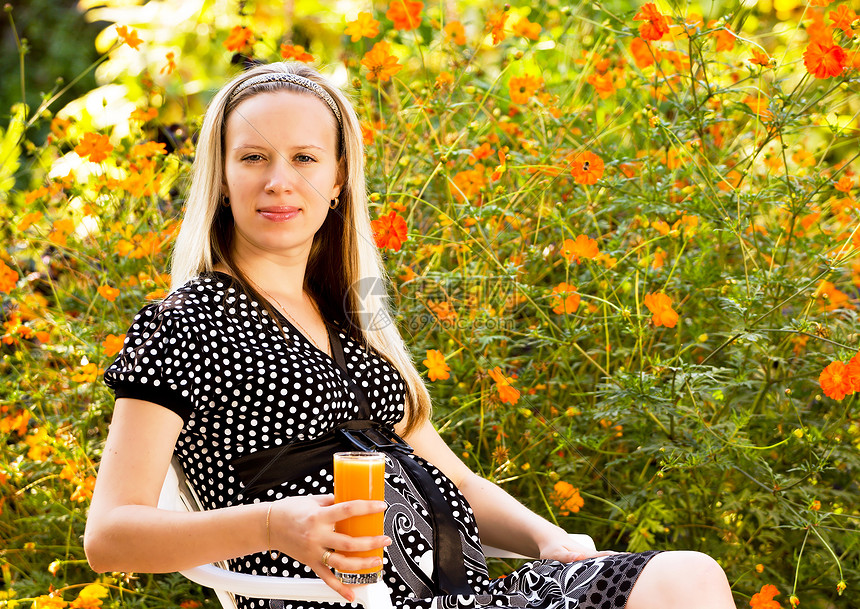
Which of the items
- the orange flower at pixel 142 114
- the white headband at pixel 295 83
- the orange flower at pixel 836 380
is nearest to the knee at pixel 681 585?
the orange flower at pixel 836 380

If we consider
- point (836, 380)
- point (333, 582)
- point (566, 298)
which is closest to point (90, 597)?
point (333, 582)

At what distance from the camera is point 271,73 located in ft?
5.65

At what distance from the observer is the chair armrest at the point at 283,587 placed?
1273 mm

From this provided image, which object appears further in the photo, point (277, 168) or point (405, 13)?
point (405, 13)

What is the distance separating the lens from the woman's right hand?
3.90ft

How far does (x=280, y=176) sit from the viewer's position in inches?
62.9

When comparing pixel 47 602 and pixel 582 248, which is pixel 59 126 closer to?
pixel 47 602

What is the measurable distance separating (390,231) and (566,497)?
737mm

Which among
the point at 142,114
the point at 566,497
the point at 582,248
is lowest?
the point at 566,497

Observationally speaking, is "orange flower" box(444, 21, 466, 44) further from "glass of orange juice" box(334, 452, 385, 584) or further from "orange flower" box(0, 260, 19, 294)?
"glass of orange juice" box(334, 452, 385, 584)

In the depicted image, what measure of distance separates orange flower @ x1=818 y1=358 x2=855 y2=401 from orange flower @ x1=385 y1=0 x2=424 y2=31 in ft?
4.29

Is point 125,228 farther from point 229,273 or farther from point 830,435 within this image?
point 830,435

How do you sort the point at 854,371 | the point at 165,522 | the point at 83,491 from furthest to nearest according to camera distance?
1. the point at 83,491
2. the point at 854,371
3. the point at 165,522

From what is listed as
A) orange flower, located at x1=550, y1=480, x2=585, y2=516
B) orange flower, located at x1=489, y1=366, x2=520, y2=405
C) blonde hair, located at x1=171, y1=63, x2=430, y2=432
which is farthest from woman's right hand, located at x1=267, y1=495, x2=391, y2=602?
orange flower, located at x1=550, y1=480, x2=585, y2=516
